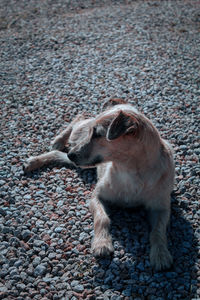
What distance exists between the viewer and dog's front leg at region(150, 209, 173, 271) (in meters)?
3.54

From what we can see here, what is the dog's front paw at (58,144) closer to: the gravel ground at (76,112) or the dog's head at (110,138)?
the gravel ground at (76,112)

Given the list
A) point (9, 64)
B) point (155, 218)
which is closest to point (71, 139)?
point (155, 218)

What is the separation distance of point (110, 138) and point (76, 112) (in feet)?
11.1

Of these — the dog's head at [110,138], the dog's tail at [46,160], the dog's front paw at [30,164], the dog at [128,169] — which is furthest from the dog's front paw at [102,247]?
the dog's front paw at [30,164]

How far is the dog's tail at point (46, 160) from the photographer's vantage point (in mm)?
5156

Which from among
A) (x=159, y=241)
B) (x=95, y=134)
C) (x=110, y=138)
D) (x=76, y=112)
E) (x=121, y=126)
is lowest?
(x=159, y=241)

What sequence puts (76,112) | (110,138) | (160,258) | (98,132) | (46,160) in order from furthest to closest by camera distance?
(76,112), (46,160), (98,132), (160,258), (110,138)

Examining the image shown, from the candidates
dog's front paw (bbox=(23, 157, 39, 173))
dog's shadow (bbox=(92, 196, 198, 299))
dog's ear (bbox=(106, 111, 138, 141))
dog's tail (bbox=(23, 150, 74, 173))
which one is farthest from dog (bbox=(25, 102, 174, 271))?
dog's front paw (bbox=(23, 157, 39, 173))

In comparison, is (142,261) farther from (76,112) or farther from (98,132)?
(76,112)

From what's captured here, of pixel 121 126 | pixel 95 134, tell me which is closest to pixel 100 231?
pixel 95 134

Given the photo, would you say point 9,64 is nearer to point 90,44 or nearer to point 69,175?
point 90,44

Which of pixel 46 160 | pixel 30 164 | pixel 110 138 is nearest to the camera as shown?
pixel 110 138

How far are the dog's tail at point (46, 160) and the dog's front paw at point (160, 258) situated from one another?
2117 millimetres

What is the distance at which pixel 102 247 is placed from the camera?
366cm
